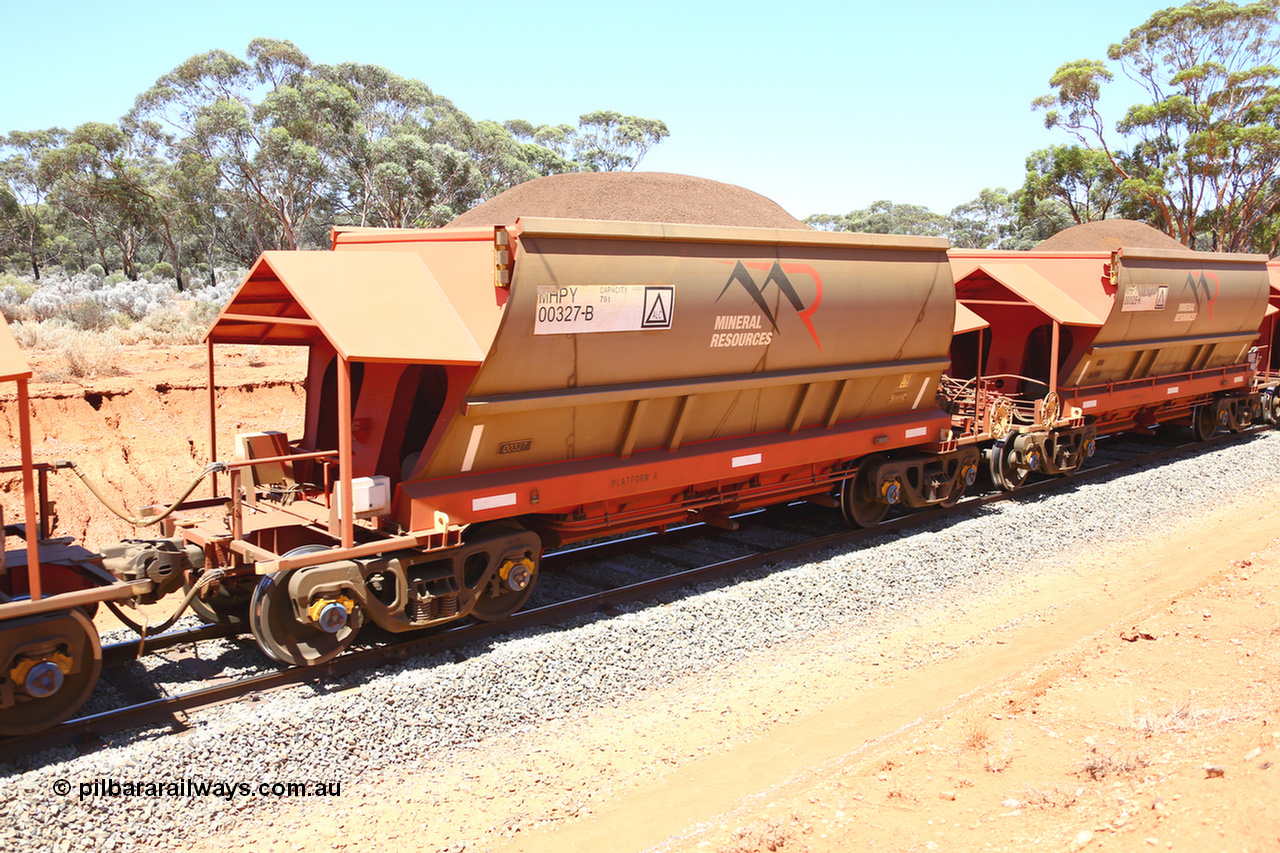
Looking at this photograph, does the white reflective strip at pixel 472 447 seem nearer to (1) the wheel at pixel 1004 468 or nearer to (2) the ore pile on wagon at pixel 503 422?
(2) the ore pile on wagon at pixel 503 422

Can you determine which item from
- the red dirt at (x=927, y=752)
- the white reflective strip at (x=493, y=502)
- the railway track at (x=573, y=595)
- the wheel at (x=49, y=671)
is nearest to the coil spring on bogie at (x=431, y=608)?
the railway track at (x=573, y=595)

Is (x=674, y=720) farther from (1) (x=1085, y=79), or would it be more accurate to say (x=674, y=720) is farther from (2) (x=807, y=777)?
(1) (x=1085, y=79)

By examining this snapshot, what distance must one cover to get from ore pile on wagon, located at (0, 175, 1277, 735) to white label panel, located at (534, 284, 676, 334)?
0.02 meters

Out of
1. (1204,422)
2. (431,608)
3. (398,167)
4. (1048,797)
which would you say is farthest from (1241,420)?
(398,167)

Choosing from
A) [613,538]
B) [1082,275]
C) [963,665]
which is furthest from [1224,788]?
[1082,275]

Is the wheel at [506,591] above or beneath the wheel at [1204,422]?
beneath

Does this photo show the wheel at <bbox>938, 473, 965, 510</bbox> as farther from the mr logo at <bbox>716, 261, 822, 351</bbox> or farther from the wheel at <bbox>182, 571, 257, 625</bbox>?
the wheel at <bbox>182, 571, 257, 625</bbox>

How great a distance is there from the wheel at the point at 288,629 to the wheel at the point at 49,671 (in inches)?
42.6

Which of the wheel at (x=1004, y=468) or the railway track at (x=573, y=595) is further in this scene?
the wheel at (x=1004, y=468)

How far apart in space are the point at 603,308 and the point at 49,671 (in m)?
4.88

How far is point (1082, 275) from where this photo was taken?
46.8 feet

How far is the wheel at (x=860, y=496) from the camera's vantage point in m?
11.5

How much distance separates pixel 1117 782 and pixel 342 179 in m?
42.5

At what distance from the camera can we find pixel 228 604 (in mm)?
7734
